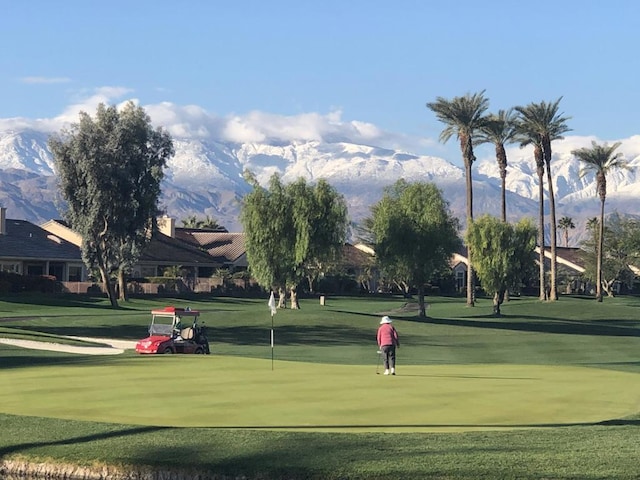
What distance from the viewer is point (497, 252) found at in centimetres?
8388

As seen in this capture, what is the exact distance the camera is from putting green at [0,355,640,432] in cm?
2030

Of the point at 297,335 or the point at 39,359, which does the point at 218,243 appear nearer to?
the point at 297,335

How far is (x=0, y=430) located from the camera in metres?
18.8

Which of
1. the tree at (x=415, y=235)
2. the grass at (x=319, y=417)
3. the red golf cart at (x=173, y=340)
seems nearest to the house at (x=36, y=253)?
the tree at (x=415, y=235)

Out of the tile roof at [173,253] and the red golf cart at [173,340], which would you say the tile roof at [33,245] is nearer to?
the tile roof at [173,253]

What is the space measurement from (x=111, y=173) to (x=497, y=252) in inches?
1119

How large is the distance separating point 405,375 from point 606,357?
64.9ft

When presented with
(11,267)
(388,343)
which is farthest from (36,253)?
(388,343)

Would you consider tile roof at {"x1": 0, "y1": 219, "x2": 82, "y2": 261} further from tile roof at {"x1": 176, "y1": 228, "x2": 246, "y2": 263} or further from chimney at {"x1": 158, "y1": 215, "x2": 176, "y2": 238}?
tile roof at {"x1": 176, "y1": 228, "x2": 246, "y2": 263}

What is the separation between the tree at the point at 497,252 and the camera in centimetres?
8394

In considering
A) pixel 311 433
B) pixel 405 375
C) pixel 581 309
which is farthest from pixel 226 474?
pixel 581 309

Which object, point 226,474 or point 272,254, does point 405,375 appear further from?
point 272,254

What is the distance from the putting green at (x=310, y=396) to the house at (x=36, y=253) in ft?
212

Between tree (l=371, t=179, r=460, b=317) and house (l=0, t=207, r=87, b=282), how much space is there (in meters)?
33.5
